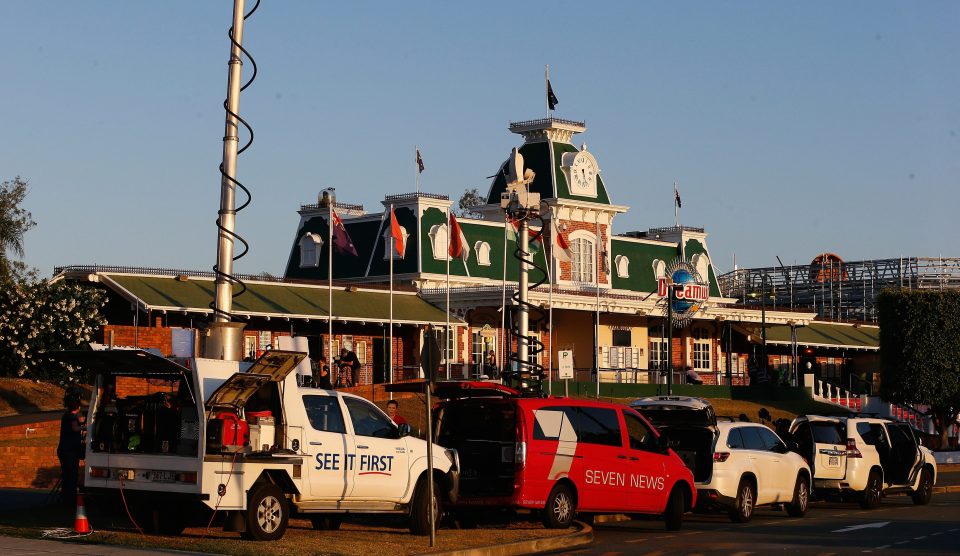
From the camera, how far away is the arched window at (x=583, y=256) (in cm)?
6216

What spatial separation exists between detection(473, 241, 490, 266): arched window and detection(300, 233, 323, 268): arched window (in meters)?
6.64

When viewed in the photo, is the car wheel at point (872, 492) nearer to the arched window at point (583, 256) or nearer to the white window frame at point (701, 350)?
the arched window at point (583, 256)

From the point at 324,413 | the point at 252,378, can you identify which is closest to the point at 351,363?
the point at 324,413

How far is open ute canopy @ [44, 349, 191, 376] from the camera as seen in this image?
54.7ft

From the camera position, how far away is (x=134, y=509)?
17.7 metres

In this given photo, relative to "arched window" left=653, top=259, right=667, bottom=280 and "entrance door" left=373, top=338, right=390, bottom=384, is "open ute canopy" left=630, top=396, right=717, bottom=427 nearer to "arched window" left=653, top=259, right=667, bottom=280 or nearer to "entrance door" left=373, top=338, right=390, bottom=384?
"entrance door" left=373, top=338, right=390, bottom=384

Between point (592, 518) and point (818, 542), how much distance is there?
185 inches

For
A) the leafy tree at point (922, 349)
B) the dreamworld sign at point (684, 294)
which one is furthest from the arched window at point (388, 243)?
the leafy tree at point (922, 349)

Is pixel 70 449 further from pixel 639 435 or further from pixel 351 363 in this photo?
pixel 351 363

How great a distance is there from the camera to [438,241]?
2244 inches

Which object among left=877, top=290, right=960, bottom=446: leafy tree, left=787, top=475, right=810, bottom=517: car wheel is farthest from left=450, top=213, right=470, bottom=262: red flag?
→ left=787, top=475, right=810, bottom=517: car wheel

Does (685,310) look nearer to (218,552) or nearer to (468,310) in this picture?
(468,310)

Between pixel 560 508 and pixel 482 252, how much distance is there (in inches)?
1530

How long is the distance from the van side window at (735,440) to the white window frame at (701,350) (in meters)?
42.0
